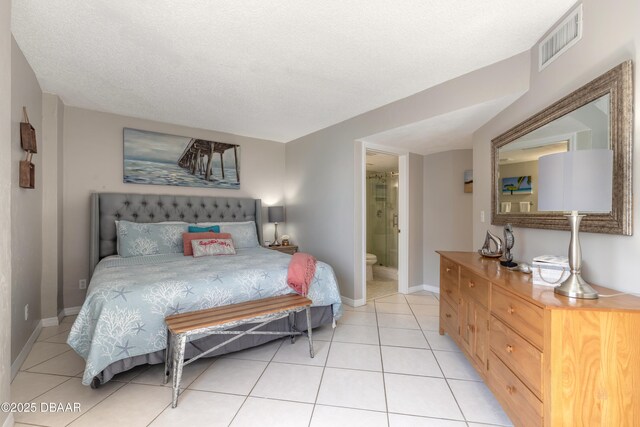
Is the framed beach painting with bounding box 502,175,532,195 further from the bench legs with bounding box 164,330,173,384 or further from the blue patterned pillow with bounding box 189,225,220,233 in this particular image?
the blue patterned pillow with bounding box 189,225,220,233

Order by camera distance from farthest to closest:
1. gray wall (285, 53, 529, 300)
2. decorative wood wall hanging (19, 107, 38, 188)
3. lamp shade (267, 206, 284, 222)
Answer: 1. lamp shade (267, 206, 284, 222)
2. gray wall (285, 53, 529, 300)
3. decorative wood wall hanging (19, 107, 38, 188)

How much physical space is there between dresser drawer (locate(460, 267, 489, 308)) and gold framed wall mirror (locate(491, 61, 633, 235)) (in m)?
0.54

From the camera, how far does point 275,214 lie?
430 cm

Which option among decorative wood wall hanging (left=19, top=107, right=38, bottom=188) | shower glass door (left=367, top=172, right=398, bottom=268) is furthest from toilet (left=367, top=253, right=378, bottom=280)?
decorative wood wall hanging (left=19, top=107, right=38, bottom=188)

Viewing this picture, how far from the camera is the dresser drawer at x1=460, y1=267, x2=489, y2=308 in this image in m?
1.73

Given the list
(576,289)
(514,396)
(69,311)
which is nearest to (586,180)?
(576,289)

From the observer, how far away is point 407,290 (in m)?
4.01

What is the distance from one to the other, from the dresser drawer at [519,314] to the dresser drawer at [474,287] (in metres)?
0.08

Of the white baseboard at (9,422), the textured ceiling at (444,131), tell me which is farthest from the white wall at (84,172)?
the textured ceiling at (444,131)

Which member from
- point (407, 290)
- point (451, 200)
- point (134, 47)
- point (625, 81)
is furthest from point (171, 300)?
point (451, 200)

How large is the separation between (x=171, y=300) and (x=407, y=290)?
10.3ft

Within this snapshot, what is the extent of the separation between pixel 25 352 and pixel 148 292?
1.35 m

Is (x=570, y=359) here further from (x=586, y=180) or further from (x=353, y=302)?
(x=353, y=302)

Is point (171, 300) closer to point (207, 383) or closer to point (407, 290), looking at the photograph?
point (207, 383)
